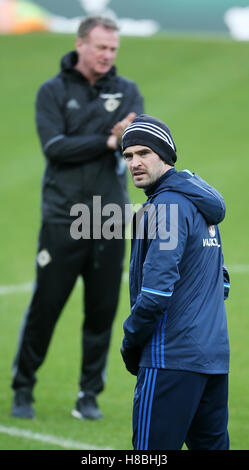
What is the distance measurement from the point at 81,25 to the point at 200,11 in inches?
588

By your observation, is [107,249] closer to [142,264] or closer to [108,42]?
[108,42]

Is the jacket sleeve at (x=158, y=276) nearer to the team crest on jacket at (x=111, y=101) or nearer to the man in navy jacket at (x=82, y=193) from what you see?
the man in navy jacket at (x=82, y=193)

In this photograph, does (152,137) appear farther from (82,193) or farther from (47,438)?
(47,438)

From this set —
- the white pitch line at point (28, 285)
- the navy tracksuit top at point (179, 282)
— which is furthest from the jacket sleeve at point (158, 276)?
the white pitch line at point (28, 285)

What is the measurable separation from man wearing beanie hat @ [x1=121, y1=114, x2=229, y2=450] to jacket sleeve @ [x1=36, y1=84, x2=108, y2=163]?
2067 millimetres

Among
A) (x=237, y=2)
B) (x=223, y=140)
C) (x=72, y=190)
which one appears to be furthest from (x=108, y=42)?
(x=237, y=2)

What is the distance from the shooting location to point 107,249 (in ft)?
20.8

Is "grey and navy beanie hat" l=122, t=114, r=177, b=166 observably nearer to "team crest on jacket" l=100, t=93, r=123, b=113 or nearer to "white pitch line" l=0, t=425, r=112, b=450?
"team crest on jacket" l=100, t=93, r=123, b=113

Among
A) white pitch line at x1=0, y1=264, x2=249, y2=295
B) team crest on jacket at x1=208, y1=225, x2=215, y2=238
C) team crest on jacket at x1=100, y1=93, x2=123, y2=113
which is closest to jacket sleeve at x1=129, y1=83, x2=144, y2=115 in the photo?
team crest on jacket at x1=100, y1=93, x2=123, y2=113

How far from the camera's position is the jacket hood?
4.00 m

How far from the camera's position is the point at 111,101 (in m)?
6.40

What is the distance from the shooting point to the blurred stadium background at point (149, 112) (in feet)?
21.5

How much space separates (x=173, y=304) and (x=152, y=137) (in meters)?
0.78

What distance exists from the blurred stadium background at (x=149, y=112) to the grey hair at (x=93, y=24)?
2.77 metres
